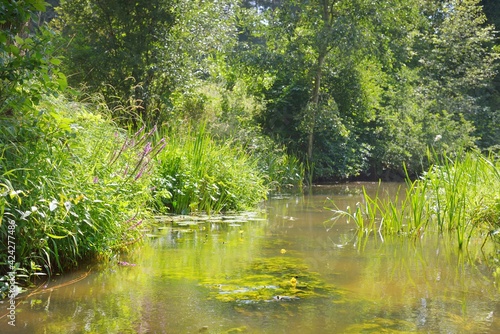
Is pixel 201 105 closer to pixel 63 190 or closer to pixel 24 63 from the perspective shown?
pixel 63 190

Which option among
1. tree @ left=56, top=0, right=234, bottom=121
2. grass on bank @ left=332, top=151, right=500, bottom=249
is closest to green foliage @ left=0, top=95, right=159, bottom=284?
grass on bank @ left=332, top=151, right=500, bottom=249

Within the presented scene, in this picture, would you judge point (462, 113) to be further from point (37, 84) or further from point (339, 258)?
point (37, 84)

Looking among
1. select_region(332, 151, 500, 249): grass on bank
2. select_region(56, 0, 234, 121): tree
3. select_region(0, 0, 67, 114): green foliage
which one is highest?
select_region(56, 0, 234, 121): tree

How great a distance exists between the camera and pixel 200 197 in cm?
799

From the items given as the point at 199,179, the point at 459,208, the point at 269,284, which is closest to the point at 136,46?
the point at 199,179

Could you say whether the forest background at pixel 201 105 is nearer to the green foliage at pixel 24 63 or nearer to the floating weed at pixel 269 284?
the green foliage at pixel 24 63

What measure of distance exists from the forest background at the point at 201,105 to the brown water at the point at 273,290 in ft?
1.58

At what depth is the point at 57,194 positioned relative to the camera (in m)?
4.23

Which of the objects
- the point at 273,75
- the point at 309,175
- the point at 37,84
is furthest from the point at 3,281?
the point at 273,75

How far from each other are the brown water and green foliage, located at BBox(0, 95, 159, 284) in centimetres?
22

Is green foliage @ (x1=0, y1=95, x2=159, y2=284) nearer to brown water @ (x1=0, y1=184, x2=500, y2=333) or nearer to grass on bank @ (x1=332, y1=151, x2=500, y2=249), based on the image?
brown water @ (x1=0, y1=184, x2=500, y2=333)

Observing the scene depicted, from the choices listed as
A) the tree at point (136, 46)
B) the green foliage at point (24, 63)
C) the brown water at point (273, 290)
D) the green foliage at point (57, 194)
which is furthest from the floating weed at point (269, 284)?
the tree at point (136, 46)

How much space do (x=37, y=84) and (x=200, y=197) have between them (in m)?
3.87

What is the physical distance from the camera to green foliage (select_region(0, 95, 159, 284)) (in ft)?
13.1
